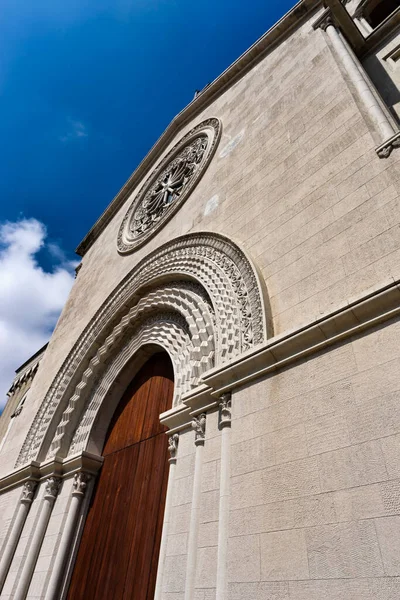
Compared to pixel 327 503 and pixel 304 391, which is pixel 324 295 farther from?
pixel 327 503

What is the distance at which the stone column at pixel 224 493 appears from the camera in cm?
284

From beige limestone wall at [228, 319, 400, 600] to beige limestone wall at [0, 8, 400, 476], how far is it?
1.93 feet

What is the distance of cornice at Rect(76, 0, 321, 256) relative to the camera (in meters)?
7.47

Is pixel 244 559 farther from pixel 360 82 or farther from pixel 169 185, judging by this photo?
pixel 169 185

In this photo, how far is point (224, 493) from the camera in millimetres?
3227

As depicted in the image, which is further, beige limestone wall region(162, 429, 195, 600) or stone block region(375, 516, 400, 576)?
beige limestone wall region(162, 429, 195, 600)

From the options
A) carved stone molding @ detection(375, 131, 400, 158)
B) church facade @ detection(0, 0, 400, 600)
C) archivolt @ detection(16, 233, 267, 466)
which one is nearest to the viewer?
church facade @ detection(0, 0, 400, 600)

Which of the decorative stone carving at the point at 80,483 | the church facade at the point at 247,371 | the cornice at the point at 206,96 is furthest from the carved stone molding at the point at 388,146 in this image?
the decorative stone carving at the point at 80,483

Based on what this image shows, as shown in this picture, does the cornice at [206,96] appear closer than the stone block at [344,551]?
No

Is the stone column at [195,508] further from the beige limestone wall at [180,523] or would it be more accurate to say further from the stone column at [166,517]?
the stone column at [166,517]

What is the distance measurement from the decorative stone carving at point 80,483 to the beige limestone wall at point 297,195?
207cm

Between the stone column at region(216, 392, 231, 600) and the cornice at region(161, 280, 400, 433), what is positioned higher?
the cornice at region(161, 280, 400, 433)

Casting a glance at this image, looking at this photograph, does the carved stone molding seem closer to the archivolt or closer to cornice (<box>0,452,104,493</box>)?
the archivolt

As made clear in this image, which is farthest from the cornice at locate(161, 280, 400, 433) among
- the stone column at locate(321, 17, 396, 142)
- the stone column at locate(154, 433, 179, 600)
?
the stone column at locate(321, 17, 396, 142)
